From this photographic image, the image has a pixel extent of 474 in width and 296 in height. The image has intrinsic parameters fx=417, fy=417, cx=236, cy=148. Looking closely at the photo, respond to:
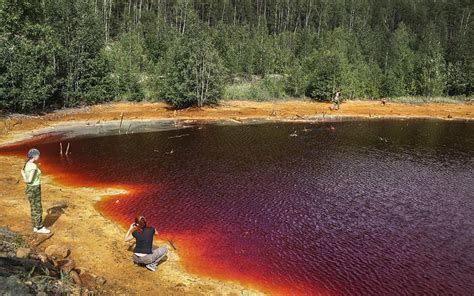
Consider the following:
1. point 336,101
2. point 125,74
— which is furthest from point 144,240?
point 336,101

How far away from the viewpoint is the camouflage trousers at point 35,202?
17.3 meters

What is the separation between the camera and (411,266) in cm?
1772

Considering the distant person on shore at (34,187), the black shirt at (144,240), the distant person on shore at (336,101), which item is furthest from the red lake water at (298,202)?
the distant person on shore at (336,101)

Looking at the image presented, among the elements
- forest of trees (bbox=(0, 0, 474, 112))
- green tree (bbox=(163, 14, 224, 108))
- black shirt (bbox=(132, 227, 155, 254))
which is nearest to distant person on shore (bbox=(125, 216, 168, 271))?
black shirt (bbox=(132, 227, 155, 254))

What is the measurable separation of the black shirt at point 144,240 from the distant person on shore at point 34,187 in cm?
480

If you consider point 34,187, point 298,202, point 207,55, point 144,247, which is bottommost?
point 298,202

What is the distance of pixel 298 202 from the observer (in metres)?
25.0

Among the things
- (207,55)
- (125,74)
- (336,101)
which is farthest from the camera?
(336,101)

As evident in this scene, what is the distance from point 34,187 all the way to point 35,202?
24.7 inches

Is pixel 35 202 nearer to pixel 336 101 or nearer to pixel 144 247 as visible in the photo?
pixel 144 247

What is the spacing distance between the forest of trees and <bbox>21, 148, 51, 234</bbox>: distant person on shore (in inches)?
1269

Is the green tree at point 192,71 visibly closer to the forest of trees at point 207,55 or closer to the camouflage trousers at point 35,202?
the forest of trees at point 207,55

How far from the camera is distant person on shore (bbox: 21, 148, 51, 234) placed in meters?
17.0

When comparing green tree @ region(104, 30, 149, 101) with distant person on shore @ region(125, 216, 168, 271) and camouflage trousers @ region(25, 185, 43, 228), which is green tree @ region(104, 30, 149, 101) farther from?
distant person on shore @ region(125, 216, 168, 271)
